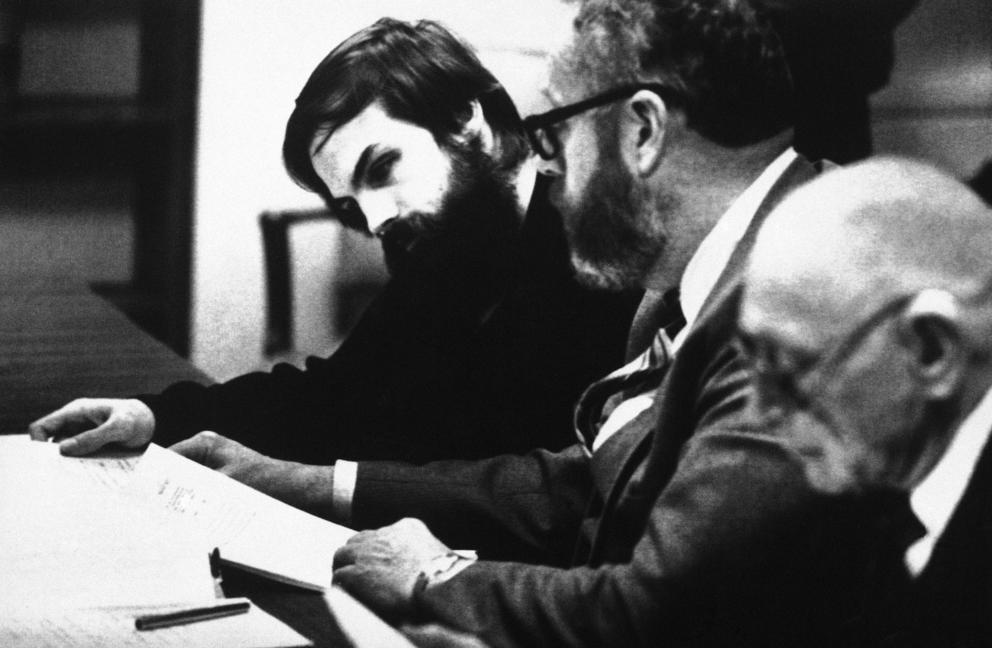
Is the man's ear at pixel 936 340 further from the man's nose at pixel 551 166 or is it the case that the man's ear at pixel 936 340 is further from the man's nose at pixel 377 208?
the man's nose at pixel 377 208

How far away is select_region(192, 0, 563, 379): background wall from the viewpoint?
220 centimetres

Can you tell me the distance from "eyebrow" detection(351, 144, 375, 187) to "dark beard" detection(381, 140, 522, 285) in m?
0.10

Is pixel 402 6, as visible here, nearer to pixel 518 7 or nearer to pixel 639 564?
pixel 518 7

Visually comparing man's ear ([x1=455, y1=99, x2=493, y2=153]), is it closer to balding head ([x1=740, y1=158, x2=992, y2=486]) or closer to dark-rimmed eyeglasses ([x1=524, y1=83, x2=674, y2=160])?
dark-rimmed eyeglasses ([x1=524, y1=83, x2=674, y2=160])

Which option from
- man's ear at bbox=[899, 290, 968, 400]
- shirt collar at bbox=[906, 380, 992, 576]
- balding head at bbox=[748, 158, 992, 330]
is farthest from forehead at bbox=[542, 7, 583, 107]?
shirt collar at bbox=[906, 380, 992, 576]

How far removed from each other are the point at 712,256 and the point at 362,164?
2.30 feet

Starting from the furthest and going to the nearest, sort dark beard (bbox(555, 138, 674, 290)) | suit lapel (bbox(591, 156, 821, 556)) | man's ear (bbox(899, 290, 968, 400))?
dark beard (bbox(555, 138, 674, 290)) → suit lapel (bbox(591, 156, 821, 556)) → man's ear (bbox(899, 290, 968, 400))

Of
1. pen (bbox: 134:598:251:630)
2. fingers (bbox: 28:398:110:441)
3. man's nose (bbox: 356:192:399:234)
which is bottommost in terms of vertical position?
fingers (bbox: 28:398:110:441)

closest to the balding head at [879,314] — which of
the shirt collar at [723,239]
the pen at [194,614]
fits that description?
the shirt collar at [723,239]

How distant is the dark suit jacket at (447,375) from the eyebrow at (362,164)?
0.19m

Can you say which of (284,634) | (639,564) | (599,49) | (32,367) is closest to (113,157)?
(32,367)

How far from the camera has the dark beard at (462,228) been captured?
2221 millimetres

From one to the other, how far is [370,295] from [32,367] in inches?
26.7

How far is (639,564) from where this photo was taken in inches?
60.1
